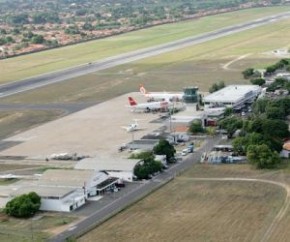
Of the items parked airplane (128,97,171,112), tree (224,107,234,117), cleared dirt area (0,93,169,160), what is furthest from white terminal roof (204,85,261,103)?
cleared dirt area (0,93,169,160)

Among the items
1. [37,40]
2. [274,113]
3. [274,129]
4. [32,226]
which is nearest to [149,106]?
[274,113]

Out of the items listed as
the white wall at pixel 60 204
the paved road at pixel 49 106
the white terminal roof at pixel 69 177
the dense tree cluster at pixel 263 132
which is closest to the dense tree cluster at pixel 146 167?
the white terminal roof at pixel 69 177

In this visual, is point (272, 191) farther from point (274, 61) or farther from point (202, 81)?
point (274, 61)

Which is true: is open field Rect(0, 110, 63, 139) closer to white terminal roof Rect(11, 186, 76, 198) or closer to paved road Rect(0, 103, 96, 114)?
paved road Rect(0, 103, 96, 114)

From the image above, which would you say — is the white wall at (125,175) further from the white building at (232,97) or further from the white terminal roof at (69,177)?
the white building at (232,97)

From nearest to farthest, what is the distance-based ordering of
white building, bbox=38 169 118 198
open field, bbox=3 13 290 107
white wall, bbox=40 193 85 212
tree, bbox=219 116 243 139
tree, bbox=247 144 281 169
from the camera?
1. white wall, bbox=40 193 85 212
2. white building, bbox=38 169 118 198
3. tree, bbox=247 144 281 169
4. tree, bbox=219 116 243 139
5. open field, bbox=3 13 290 107

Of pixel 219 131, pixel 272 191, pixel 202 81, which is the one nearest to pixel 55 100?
pixel 202 81
